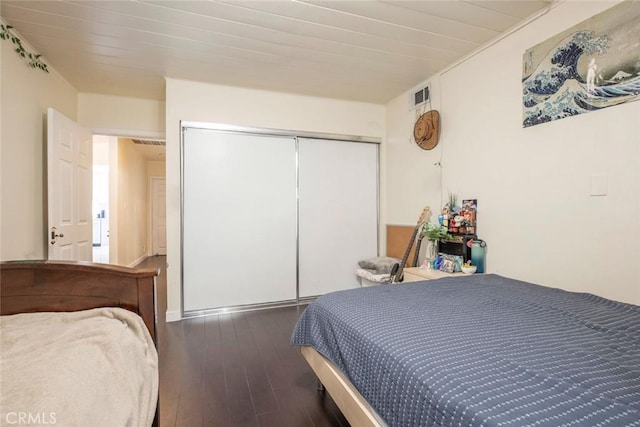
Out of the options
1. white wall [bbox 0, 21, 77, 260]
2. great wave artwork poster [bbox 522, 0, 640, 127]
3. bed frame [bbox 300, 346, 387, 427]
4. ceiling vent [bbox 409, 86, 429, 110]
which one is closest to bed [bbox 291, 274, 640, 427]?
bed frame [bbox 300, 346, 387, 427]

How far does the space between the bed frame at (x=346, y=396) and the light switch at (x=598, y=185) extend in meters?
1.79

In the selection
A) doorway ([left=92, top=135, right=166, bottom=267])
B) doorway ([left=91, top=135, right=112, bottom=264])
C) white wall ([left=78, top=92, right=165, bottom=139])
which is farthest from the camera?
doorway ([left=91, top=135, right=112, bottom=264])

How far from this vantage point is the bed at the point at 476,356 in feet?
2.48

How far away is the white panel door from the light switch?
403 cm

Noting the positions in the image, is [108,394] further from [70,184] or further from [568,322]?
[70,184]

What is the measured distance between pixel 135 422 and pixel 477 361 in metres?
1.10

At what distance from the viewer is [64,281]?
1.34 metres

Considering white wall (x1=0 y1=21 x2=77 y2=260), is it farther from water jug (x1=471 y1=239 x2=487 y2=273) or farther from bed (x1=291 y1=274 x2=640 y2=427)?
water jug (x1=471 y1=239 x2=487 y2=273)

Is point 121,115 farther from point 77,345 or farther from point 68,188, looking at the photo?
point 77,345

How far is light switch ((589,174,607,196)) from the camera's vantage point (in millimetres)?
1737

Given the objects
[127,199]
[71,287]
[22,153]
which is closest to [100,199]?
[127,199]

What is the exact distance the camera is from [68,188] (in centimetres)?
289

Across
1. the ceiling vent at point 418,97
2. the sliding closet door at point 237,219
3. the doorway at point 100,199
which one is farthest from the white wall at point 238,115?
the doorway at point 100,199

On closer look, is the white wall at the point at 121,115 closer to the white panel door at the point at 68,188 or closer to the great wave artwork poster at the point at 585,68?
the white panel door at the point at 68,188
